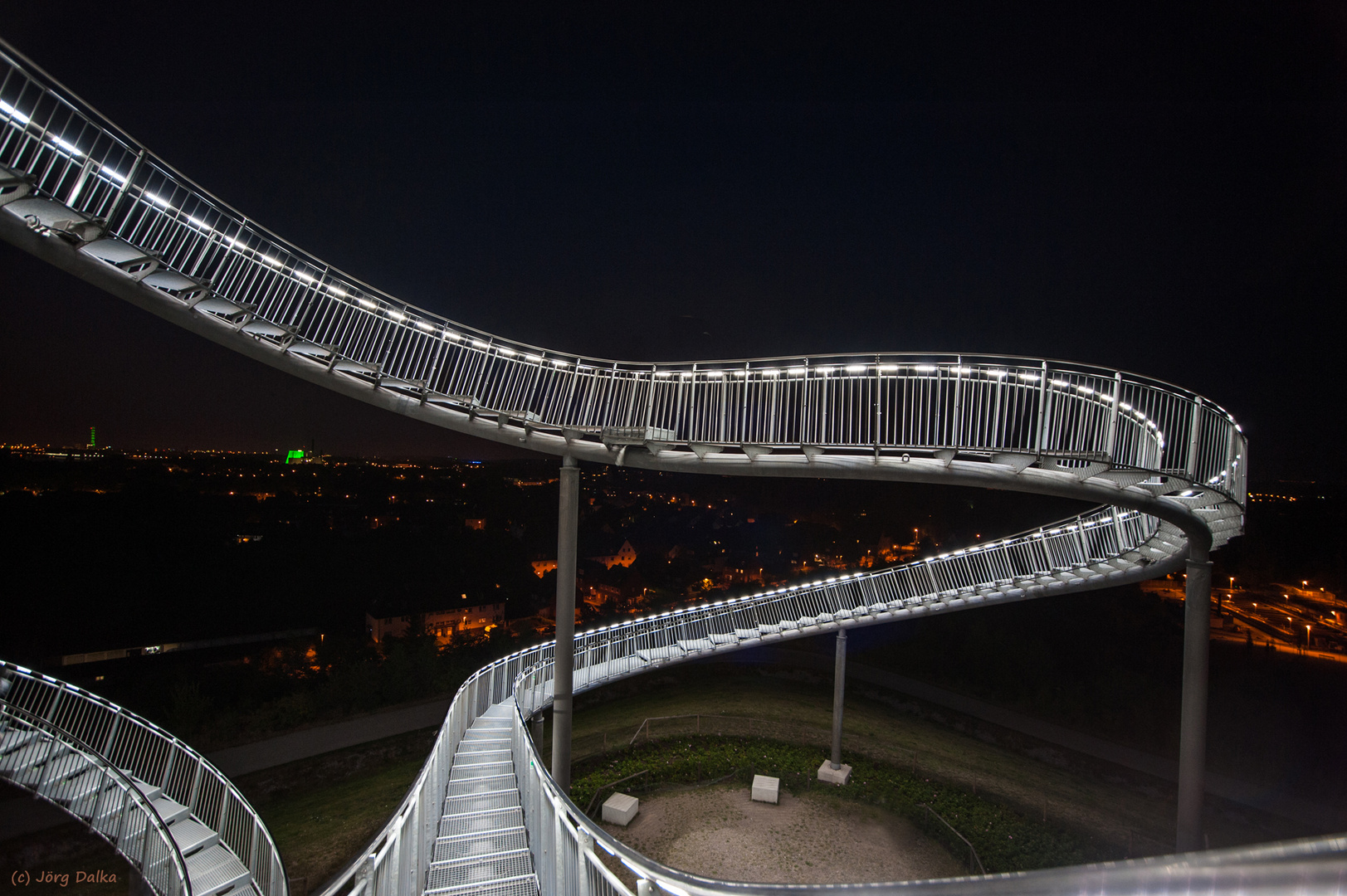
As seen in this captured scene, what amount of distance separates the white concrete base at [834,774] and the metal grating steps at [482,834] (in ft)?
28.0

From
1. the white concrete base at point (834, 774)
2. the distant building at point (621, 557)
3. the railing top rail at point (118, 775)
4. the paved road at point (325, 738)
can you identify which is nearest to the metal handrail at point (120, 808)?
the railing top rail at point (118, 775)

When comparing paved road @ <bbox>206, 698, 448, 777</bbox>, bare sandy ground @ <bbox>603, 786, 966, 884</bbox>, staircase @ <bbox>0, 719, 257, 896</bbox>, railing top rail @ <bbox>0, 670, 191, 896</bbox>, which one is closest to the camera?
railing top rail @ <bbox>0, 670, 191, 896</bbox>

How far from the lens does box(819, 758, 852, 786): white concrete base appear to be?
14.4 meters

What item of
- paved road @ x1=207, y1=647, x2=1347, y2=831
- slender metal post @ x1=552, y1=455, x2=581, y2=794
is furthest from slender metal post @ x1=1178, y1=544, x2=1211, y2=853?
slender metal post @ x1=552, y1=455, x2=581, y2=794

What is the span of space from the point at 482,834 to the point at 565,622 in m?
4.42

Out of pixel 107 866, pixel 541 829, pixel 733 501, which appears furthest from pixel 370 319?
pixel 733 501

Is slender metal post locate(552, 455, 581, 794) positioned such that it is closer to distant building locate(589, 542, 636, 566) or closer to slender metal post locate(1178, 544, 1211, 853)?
slender metal post locate(1178, 544, 1211, 853)

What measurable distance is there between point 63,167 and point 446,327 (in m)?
4.69

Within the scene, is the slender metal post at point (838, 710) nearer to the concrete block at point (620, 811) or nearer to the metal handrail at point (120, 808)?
the concrete block at point (620, 811)

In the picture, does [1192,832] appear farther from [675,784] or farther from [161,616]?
[161,616]

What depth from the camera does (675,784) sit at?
1437 cm

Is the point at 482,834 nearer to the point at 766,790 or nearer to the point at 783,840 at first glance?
the point at 783,840

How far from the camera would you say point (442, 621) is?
35.4 m

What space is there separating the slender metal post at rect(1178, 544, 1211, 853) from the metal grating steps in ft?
31.1
